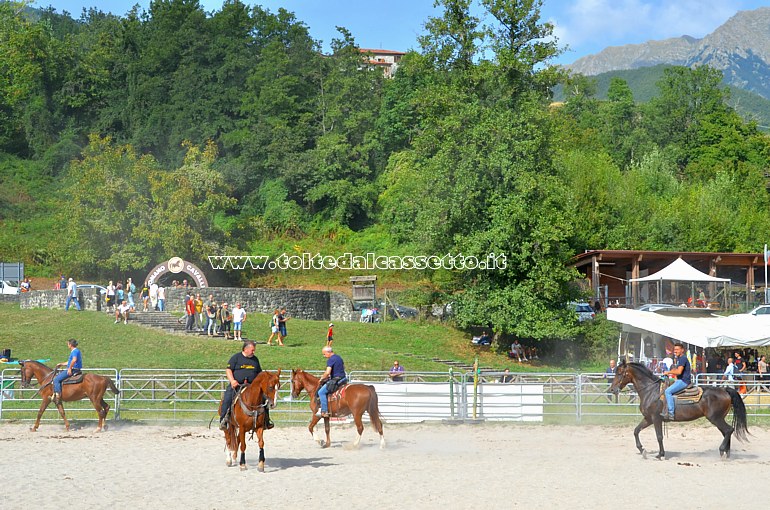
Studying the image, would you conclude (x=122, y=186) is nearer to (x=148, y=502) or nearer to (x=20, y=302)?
(x=20, y=302)

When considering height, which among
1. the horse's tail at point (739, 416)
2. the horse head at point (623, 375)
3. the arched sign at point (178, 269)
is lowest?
the horse's tail at point (739, 416)

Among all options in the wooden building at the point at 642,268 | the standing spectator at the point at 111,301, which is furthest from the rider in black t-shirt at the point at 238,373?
the wooden building at the point at 642,268

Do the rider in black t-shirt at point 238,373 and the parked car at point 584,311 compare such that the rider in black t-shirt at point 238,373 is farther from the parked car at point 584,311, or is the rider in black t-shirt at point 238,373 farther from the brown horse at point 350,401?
the parked car at point 584,311

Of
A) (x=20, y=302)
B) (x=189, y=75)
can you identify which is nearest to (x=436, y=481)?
(x=20, y=302)

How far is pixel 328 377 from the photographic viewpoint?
2056 centimetres

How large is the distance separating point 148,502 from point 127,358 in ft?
68.0

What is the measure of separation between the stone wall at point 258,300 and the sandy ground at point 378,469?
21686 mm

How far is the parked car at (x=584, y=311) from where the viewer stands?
1829 inches

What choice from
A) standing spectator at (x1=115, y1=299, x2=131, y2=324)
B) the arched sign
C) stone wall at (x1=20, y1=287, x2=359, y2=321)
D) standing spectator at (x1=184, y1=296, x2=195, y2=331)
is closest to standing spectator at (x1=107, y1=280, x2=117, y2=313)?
stone wall at (x1=20, y1=287, x2=359, y2=321)

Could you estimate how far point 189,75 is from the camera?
8931 centimetres

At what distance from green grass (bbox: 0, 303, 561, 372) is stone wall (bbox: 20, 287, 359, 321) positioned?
1340 millimetres

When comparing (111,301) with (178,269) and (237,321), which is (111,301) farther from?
(237,321)

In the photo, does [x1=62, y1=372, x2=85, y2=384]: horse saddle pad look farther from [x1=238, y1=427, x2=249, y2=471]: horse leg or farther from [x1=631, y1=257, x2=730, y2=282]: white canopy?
[x1=631, y1=257, x2=730, y2=282]: white canopy

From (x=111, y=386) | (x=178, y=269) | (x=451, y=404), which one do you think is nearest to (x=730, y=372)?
(x=451, y=404)
